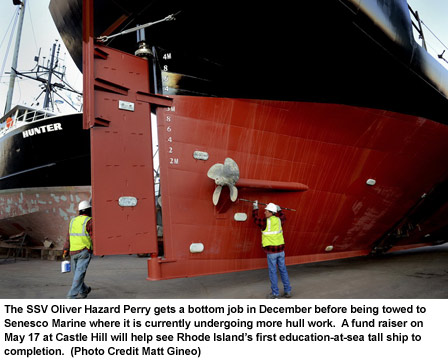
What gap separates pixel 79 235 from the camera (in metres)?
4.32

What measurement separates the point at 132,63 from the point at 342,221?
4637mm

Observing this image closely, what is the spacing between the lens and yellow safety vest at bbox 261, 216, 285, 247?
4.14 meters

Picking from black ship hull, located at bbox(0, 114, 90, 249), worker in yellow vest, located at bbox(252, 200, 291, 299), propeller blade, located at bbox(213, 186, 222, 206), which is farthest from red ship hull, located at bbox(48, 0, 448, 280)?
black ship hull, located at bbox(0, 114, 90, 249)

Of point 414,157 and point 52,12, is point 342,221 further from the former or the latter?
point 52,12

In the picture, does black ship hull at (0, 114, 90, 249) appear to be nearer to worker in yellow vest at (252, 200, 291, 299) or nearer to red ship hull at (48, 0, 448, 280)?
→ red ship hull at (48, 0, 448, 280)

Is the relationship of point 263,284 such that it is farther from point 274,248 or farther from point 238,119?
point 238,119

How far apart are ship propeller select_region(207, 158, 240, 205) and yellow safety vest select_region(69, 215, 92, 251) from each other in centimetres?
194

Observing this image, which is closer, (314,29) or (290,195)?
(314,29)

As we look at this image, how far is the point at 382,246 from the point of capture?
7219mm

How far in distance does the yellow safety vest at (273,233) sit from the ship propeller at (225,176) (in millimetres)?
612

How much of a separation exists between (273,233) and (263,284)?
1.38 metres

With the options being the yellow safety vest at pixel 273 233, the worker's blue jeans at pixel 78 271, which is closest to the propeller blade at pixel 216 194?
the yellow safety vest at pixel 273 233

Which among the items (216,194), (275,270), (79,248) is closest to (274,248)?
(275,270)

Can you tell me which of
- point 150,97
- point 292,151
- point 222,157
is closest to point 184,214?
point 222,157
